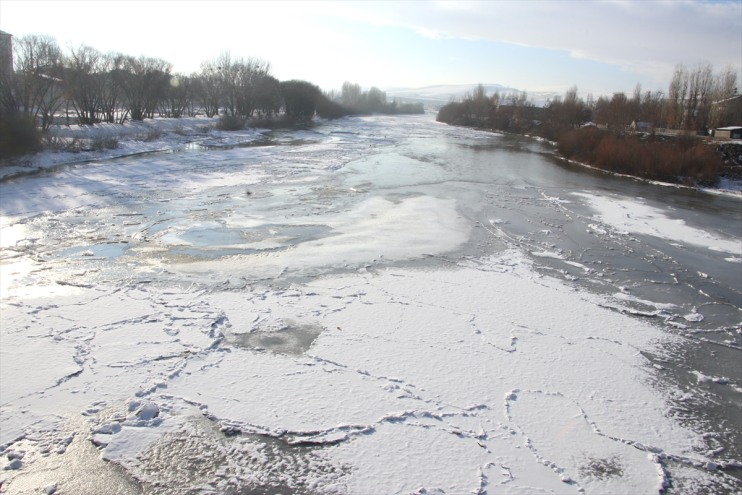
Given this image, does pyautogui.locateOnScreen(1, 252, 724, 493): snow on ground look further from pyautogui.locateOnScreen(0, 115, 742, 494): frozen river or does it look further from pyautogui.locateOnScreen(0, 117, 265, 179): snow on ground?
pyautogui.locateOnScreen(0, 117, 265, 179): snow on ground

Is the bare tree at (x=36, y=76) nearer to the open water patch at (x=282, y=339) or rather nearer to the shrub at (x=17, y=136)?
the shrub at (x=17, y=136)

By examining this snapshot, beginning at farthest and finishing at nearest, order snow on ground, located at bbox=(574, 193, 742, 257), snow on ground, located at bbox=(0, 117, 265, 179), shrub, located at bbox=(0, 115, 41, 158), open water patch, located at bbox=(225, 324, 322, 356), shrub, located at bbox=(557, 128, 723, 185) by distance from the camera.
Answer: shrub, located at bbox=(557, 128, 723, 185)
snow on ground, located at bbox=(0, 117, 265, 179)
shrub, located at bbox=(0, 115, 41, 158)
snow on ground, located at bbox=(574, 193, 742, 257)
open water patch, located at bbox=(225, 324, 322, 356)

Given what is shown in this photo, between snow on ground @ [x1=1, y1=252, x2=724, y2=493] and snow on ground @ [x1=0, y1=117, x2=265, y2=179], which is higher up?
snow on ground @ [x1=0, y1=117, x2=265, y2=179]

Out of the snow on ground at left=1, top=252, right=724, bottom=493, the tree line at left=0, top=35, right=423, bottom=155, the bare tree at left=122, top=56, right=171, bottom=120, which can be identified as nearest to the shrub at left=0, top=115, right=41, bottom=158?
the tree line at left=0, top=35, right=423, bottom=155

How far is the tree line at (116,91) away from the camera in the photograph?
22.1m

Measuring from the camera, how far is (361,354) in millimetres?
5727

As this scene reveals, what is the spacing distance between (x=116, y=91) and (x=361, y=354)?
3510 centimetres

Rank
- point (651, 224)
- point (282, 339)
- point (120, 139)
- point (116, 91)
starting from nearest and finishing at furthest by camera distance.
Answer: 1. point (282, 339)
2. point (651, 224)
3. point (120, 139)
4. point (116, 91)

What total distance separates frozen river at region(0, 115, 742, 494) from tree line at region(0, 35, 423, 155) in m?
13.4

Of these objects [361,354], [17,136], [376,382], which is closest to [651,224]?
[361,354]

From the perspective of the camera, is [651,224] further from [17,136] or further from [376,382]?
[17,136]

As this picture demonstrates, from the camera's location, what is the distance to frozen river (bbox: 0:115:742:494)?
4145mm

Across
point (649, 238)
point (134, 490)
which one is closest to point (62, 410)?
point (134, 490)

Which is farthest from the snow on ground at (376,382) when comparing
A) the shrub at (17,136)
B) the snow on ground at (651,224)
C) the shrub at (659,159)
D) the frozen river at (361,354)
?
the shrub at (659,159)
